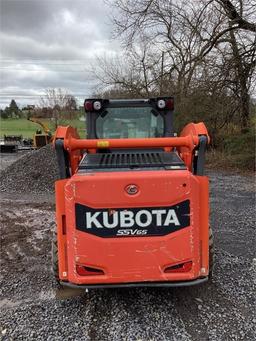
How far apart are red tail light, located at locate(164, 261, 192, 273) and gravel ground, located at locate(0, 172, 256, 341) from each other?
484 millimetres

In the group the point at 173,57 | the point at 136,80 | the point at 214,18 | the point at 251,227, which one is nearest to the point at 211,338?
the point at 251,227

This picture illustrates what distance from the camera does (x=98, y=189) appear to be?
3270mm

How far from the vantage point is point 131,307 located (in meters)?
3.77

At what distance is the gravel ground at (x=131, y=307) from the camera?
3332 mm

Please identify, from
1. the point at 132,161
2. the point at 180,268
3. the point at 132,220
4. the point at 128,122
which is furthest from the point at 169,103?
the point at 180,268

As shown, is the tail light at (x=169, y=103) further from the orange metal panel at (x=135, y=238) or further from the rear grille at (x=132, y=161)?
the orange metal panel at (x=135, y=238)

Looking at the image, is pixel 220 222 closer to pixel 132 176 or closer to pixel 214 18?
pixel 132 176

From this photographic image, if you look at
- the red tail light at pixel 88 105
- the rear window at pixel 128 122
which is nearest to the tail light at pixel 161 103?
the rear window at pixel 128 122

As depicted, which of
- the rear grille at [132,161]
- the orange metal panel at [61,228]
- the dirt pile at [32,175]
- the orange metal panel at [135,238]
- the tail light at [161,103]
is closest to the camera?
the orange metal panel at [135,238]

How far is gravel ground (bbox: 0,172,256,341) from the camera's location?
3.33 meters

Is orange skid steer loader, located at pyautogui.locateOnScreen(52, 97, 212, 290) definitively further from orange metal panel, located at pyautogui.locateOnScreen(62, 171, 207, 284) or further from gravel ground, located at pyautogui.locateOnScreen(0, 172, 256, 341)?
gravel ground, located at pyautogui.locateOnScreen(0, 172, 256, 341)

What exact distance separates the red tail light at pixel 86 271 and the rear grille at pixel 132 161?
3.06 feet

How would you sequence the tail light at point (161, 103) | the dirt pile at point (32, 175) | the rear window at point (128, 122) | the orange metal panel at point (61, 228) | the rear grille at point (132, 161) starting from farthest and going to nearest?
the dirt pile at point (32, 175) → the rear window at point (128, 122) → the tail light at point (161, 103) → the rear grille at point (132, 161) → the orange metal panel at point (61, 228)

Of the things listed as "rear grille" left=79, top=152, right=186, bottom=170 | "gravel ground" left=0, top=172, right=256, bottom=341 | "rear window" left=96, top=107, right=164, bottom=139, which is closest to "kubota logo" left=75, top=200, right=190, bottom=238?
"rear grille" left=79, top=152, right=186, bottom=170
